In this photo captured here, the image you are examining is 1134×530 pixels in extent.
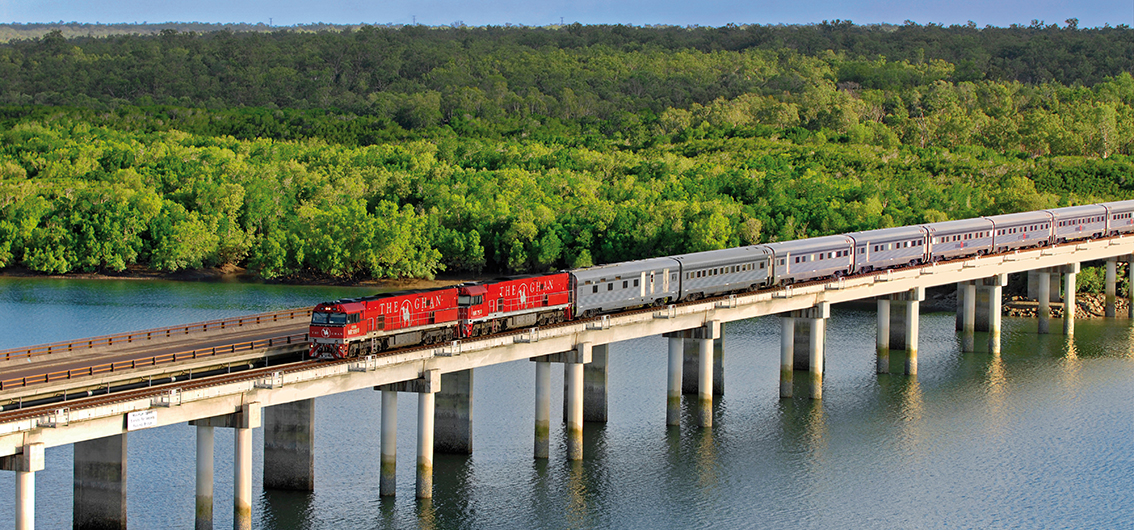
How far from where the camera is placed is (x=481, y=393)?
81.1m

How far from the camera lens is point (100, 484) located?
52156 mm

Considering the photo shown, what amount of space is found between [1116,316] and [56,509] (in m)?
90.5

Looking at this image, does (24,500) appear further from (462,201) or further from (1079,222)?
(462,201)

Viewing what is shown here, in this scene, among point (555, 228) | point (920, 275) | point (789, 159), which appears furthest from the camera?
point (789, 159)

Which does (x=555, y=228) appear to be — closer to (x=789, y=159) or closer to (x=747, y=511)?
(x=789, y=159)

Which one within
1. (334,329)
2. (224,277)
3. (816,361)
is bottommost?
(816,361)

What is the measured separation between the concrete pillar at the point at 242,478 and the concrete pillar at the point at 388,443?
804cm

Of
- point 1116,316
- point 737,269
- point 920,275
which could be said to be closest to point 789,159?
point 1116,316

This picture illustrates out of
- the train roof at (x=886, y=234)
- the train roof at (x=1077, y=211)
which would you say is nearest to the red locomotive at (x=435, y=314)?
the train roof at (x=886, y=234)

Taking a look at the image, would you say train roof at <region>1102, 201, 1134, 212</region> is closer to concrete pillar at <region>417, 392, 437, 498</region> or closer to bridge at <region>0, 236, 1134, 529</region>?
bridge at <region>0, 236, 1134, 529</region>

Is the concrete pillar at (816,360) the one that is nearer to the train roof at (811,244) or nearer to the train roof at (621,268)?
the train roof at (811,244)

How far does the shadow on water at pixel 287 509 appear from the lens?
5662cm

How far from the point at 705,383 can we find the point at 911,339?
878 inches

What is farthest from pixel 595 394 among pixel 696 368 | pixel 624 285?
pixel 696 368
